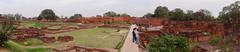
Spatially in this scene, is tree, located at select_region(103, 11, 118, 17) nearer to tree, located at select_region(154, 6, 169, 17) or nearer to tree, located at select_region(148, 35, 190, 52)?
tree, located at select_region(154, 6, 169, 17)

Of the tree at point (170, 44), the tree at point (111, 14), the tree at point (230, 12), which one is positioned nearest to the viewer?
the tree at point (170, 44)

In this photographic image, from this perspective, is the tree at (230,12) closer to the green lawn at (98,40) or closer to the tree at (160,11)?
the green lawn at (98,40)

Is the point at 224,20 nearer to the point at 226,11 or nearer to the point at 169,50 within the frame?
the point at 226,11

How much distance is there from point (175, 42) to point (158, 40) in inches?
24.8

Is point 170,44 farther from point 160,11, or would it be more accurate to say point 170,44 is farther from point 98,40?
point 160,11

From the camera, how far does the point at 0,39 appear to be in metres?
19.8

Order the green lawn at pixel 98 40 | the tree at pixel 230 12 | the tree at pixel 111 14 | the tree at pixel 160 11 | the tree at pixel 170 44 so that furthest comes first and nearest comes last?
1. the tree at pixel 111 14
2. the tree at pixel 160 11
3. the tree at pixel 230 12
4. the green lawn at pixel 98 40
5. the tree at pixel 170 44

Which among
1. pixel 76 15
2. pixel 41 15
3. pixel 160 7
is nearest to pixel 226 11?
pixel 160 7

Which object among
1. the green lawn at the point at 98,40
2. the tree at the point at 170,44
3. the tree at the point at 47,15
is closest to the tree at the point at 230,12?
the green lawn at the point at 98,40

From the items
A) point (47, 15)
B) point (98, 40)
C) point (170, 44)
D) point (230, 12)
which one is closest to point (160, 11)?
point (47, 15)

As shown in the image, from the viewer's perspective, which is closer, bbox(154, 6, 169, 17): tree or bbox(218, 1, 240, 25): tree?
bbox(218, 1, 240, 25): tree

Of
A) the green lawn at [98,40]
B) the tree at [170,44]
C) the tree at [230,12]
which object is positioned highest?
the tree at [230,12]

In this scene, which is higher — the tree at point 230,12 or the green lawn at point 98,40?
the tree at point 230,12

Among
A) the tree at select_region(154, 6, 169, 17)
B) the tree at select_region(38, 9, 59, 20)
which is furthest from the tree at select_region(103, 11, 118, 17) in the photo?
the tree at select_region(38, 9, 59, 20)
